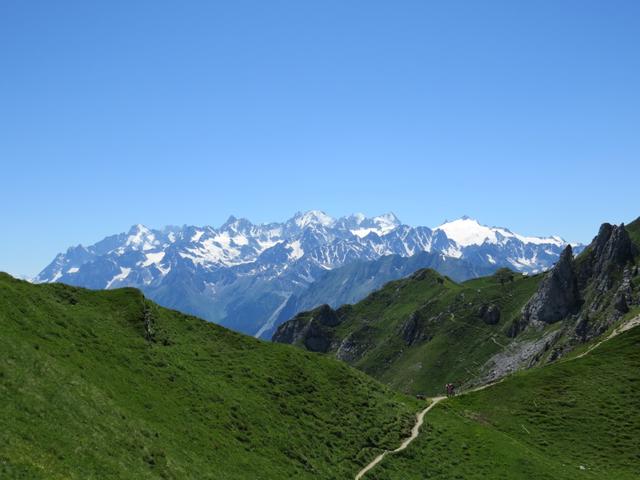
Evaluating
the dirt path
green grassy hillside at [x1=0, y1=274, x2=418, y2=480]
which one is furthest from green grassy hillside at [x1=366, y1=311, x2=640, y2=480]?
green grassy hillside at [x1=0, y1=274, x2=418, y2=480]

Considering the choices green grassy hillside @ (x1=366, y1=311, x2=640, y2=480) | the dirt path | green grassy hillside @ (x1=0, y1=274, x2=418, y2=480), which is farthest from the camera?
green grassy hillside @ (x1=366, y1=311, x2=640, y2=480)

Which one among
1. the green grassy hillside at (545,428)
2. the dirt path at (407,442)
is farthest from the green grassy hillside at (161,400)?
the green grassy hillside at (545,428)

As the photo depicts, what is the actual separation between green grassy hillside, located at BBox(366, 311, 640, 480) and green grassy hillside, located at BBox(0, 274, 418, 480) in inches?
229

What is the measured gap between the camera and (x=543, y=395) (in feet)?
302

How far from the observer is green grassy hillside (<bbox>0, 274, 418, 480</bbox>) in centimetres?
3581

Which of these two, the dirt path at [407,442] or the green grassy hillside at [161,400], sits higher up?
the green grassy hillside at [161,400]

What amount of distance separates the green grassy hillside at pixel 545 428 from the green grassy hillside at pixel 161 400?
5.82m

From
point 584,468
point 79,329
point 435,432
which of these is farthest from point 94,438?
point 584,468

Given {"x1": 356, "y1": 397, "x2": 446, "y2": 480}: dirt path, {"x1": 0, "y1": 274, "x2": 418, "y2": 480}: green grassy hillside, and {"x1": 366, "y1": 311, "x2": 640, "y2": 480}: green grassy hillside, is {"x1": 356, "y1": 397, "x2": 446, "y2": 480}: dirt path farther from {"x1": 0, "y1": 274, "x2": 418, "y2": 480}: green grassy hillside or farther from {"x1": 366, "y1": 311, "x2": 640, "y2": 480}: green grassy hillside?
{"x1": 0, "y1": 274, "x2": 418, "y2": 480}: green grassy hillside

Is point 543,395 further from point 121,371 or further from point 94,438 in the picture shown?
point 94,438

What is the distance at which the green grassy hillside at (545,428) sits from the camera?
6612cm

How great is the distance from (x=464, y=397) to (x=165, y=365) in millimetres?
56077

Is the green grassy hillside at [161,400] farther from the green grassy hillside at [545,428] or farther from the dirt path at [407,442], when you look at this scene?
the green grassy hillside at [545,428]

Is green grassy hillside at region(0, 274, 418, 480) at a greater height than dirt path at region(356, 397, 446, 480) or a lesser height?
greater
